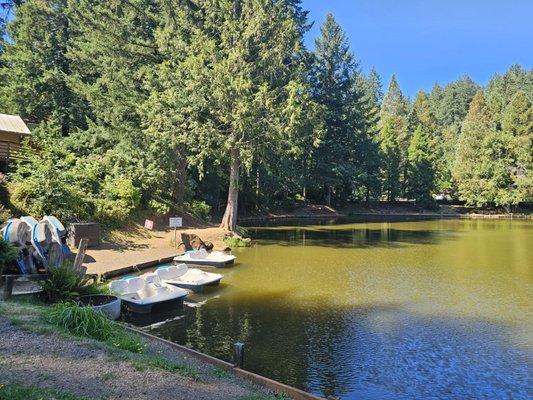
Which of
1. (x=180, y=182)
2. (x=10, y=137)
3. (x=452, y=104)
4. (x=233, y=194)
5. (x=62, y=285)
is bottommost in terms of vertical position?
(x=62, y=285)

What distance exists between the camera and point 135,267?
54.6 feet

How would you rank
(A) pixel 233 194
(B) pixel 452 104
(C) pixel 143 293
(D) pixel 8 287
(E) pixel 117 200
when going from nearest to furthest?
(D) pixel 8 287
(C) pixel 143 293
(E) pixel 117 200
(A) pixel 233 194
(B) pixel 452 104

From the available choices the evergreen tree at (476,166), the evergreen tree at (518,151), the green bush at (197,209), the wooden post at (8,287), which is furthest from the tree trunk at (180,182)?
the evergreen tree at (518,151)

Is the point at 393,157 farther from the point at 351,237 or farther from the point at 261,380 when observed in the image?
the point at 261,380

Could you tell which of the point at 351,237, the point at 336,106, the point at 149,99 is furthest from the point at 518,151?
the point at 149,99

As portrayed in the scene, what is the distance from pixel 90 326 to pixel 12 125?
19455 mm

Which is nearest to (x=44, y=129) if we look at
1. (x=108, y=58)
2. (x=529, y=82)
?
(x=108, y=58)

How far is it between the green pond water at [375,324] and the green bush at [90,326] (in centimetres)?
213

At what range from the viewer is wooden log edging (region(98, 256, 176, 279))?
50.1 feet

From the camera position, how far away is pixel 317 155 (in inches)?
1938

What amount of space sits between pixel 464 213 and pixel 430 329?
50.6 metres

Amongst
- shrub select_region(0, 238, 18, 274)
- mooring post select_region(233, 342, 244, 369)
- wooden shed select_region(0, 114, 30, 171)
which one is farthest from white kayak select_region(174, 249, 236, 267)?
mooring post select_region(233, 342, 244, 369)

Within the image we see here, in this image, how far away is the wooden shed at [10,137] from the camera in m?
21.2

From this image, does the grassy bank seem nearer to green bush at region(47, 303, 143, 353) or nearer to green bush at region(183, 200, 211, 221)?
green bush at region(47, 303, 143, 353)
